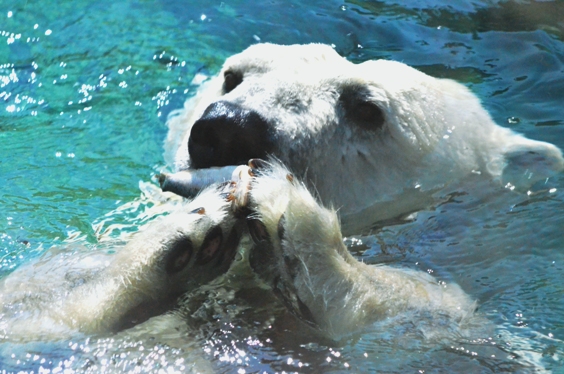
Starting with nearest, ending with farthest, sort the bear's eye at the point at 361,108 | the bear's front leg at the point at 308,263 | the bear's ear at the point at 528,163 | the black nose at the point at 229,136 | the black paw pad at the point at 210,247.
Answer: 1. the bear's front leg at the point at 308,263
2. the black paw pad at the point at 210,247
3. the black nose at the point at 229,136
4. the bear's eye at the point at 361,108
5. the bear's ear at the point at 528,163

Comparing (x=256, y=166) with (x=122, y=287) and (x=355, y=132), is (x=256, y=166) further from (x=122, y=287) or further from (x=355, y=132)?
(x=355, y=132)

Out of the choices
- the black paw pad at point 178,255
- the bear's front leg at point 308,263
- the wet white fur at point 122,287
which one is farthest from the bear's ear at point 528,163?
the black paw pad at point 178,255

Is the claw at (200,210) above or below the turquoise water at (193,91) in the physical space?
above

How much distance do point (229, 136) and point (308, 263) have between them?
2.87 feet

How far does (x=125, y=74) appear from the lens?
22.1ft

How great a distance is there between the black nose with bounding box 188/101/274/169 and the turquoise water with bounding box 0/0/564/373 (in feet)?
2.13

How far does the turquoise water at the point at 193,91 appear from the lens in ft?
9.60

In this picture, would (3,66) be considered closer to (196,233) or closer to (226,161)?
(226,161)

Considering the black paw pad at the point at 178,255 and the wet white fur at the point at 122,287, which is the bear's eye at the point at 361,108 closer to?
the wet white fur at the point at 122,287

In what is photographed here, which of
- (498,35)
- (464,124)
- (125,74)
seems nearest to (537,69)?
(498,35)

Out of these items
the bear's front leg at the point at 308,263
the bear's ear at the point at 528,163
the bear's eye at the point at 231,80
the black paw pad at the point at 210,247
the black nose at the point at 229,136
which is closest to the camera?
the bear's front leg at the point at 308,263

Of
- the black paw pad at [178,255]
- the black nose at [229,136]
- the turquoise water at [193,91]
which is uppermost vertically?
the black nose at [229,136]

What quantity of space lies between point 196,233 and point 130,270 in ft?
0.89

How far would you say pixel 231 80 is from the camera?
14.2 feet
